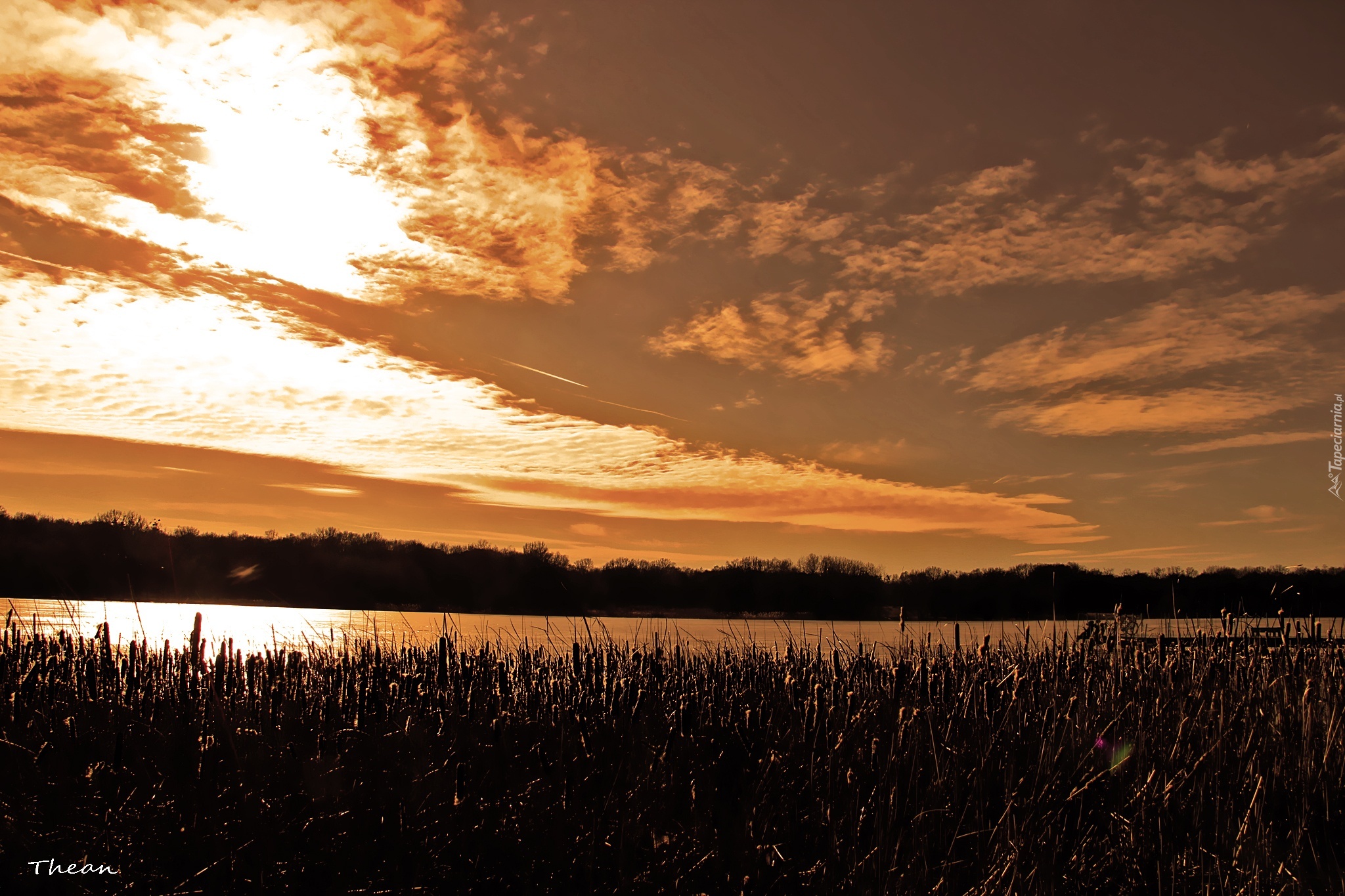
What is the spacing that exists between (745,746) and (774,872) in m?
1.81

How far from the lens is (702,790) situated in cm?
538

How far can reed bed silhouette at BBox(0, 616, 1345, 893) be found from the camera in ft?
13.6

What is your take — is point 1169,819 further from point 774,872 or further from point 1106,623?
point 1106,623

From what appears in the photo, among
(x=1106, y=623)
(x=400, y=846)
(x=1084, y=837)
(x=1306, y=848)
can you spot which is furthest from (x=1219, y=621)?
(x=400, y=846)

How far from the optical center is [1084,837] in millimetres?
4383

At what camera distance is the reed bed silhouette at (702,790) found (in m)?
4.13

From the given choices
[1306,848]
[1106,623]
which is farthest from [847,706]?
[1106,623]

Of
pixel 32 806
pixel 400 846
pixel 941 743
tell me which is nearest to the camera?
pixel 400 846

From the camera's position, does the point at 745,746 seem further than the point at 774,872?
Yes

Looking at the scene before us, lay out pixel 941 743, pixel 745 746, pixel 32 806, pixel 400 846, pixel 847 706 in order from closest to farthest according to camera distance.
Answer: pixel 400 846 < pixel 32 806 < pixel 941 743 < pixel 745 746 < pixel 847 706

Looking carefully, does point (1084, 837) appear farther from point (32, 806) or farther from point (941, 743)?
point (32, 806)

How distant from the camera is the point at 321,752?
5766mm

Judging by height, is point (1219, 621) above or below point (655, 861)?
above

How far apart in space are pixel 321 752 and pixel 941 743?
4.57 metres
